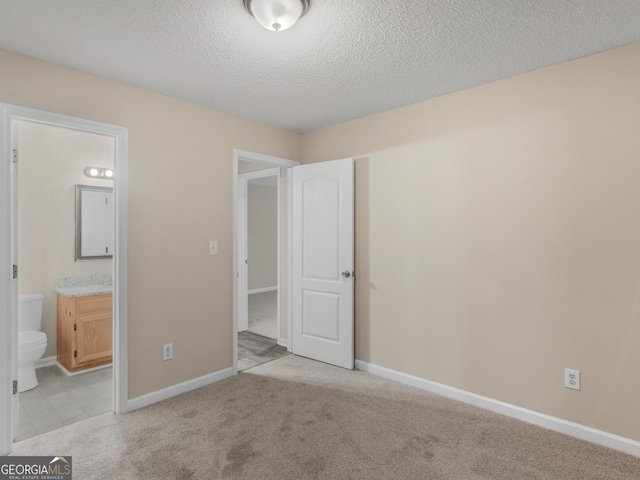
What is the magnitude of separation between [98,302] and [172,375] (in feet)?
4.06

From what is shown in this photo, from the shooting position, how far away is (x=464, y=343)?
106 inches

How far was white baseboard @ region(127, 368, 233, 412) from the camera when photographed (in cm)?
256

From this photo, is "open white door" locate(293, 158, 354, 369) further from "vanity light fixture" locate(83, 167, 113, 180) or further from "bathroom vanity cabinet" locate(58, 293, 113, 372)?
"vanity light fixture" locate(83, 167, 113, 180)

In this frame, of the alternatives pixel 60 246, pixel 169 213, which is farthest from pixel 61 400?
pixel 169 213

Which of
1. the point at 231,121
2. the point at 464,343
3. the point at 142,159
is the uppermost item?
the point at 231,121

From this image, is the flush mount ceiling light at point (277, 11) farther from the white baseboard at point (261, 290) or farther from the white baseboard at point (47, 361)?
the white baseboard at point (261, 290)

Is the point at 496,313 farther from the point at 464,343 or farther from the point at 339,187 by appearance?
the point at 339,187

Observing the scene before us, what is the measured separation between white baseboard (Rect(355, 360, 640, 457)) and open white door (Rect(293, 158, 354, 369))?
528 mm

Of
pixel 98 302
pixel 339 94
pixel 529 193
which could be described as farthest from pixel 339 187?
pixel 98 302

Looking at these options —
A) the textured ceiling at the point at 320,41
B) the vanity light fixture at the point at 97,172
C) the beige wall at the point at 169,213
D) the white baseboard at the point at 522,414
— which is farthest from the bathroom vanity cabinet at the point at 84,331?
the white baseboard at the point at 522,414

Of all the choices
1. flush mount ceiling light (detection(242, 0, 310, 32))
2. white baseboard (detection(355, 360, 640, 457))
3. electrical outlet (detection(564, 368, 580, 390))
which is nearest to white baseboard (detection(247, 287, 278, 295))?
white baseboard (detection(355, 360, 640, 457))

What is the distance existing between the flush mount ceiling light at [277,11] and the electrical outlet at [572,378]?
106 inches

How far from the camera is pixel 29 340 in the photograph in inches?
115

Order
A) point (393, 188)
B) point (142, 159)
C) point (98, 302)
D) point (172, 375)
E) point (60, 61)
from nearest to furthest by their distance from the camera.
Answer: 1. point (60, 61)
2. point (142, 159)
3. point (172, 375)
4. point (393, 188)
5. point (98, 302)
